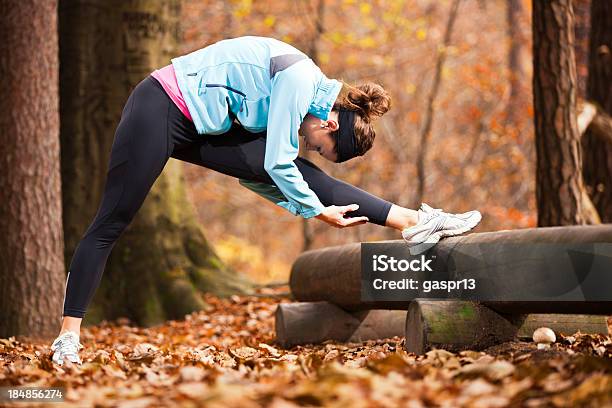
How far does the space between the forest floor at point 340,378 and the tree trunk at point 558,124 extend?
246 cm

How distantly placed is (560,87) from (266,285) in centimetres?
397

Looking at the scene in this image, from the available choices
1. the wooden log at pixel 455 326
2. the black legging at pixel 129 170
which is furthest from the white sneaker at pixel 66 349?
the wooden log at pixel 455 326

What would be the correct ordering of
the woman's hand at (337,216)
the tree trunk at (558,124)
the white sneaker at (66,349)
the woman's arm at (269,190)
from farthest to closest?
the tree trunk at (558,124) < the woman's arm at (269,190) < the woman's hand at (337,216) < the white sneaker at (66,349)

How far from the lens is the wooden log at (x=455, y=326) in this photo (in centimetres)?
454

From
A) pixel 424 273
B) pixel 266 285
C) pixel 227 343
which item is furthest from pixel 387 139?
pixel 424 273

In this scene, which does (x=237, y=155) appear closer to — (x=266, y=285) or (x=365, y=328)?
(x=365, y=328)

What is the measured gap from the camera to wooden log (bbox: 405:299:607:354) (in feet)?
14.9

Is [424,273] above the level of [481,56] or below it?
below

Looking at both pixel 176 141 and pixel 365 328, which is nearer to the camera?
pixel 176 141

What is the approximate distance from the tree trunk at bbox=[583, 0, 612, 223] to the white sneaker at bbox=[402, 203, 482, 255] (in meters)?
3.92

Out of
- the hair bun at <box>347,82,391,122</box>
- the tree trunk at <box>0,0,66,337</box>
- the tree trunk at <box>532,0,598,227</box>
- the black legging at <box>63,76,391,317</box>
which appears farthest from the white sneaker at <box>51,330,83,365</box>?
the tree trunk at <box>532,0,598,227</box>

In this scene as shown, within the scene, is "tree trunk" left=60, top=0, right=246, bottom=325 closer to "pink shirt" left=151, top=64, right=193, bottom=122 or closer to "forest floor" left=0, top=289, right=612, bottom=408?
"forest floor" left=0, top=289, right=612, bottom=408

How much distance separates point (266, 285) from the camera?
9.57 metres

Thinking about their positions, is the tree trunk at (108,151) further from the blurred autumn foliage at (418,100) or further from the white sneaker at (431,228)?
the blurred autumn foliage at (418,100)
